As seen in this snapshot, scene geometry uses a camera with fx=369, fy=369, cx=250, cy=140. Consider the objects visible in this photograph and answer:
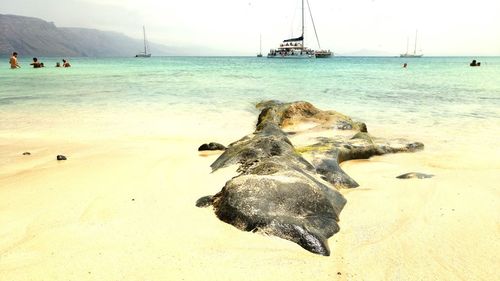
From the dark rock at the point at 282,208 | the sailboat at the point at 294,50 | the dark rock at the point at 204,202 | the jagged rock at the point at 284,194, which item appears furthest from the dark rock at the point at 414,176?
the sailboat at the point at 294,50

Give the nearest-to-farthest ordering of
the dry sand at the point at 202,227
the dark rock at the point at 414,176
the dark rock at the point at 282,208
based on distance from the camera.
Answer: the dry sand at the point at 202,227 → the dark rock at the point at 282,208 → the dark rock at the point at 414,176

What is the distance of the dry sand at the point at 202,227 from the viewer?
286 cm

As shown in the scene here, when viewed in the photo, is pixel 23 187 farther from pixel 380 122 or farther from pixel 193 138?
pixel 380 122

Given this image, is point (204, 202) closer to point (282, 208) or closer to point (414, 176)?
point (282, 208)

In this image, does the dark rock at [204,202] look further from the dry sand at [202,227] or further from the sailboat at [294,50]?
the sailboat at [294,50]

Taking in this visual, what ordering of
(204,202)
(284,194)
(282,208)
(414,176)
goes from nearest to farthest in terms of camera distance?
(282,208)
(284,194)
(204,202)
(414,176)

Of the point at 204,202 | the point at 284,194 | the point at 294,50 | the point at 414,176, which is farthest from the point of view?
the point at 294,50

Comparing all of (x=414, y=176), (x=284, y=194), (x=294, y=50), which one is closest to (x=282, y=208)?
(x=284, y=194)

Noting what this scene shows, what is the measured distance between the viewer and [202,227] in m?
3.56

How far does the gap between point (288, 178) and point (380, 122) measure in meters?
Result: 8.10

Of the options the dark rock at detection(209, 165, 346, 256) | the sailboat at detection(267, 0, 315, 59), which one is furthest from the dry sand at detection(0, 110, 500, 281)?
the sailboat at detection(267, 0, 315, 59)

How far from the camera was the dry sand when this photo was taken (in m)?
2.86

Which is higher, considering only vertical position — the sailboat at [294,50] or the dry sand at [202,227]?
the sailboat at [294,50]

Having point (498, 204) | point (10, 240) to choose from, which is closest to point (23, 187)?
point (10, 240)
